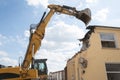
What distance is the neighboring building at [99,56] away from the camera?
18.9m

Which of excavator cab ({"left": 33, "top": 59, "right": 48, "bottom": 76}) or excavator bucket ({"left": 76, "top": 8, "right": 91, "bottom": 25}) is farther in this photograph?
excavator cab ({"left": 33, "top": 59, "right": 48, "bottom": 76})

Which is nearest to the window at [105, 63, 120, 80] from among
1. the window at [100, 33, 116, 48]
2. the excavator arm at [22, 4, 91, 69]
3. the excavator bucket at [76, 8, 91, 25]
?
the window at [100, 33, 116, 48]

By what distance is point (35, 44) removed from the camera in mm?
15508

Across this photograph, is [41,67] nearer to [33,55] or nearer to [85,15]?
[33,55]

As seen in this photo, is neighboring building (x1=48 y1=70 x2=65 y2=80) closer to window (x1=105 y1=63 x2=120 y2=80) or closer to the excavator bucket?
window (x1=105 y1=63 x2=120 y2=80)

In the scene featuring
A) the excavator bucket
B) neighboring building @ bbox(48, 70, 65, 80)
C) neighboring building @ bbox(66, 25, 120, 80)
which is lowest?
neighboring building @ bbox(48, 70, 65, 80)

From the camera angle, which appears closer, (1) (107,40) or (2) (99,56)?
(2) (99,56)

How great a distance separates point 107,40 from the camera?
810 inches

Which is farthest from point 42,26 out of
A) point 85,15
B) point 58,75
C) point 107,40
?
point 58,75

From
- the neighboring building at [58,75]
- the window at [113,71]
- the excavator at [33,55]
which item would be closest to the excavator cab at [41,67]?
the excavator at [33,55]

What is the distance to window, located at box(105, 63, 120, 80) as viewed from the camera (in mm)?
19453

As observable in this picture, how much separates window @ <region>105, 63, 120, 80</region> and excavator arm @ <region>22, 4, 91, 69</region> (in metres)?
5.19

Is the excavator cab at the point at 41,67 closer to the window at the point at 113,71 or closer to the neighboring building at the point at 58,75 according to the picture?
the window at the point at 113,71

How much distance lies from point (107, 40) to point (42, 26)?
7.20 metres
